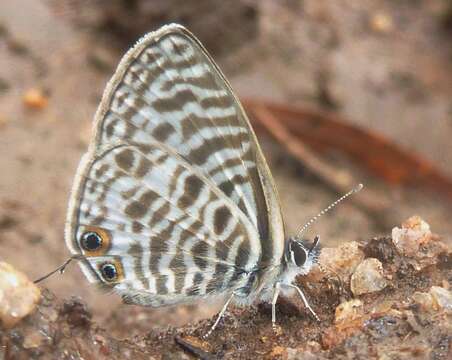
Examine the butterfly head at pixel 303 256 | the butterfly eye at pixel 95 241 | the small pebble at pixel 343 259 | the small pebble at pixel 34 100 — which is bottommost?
the small pebble at pixel 343 259

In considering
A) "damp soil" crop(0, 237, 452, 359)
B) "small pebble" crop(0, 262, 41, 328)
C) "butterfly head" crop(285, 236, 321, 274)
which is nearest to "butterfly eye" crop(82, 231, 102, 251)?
"damp soil" crop(0, 237, 452, 359)

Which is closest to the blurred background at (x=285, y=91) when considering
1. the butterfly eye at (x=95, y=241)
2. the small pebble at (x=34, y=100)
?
the small pebble at (x=34, y=100)

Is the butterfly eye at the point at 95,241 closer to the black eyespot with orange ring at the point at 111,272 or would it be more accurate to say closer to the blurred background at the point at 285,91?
the black eyespot with orange ring at the point at 111,272

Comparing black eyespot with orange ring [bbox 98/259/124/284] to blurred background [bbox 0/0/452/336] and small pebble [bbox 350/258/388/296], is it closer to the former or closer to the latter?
small pebble [bbox 350/258/388/296]

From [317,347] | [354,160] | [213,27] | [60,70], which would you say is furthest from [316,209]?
[317,347]

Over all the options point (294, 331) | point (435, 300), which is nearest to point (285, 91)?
point (294, 331)

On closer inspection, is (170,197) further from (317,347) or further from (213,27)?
(213,27)
